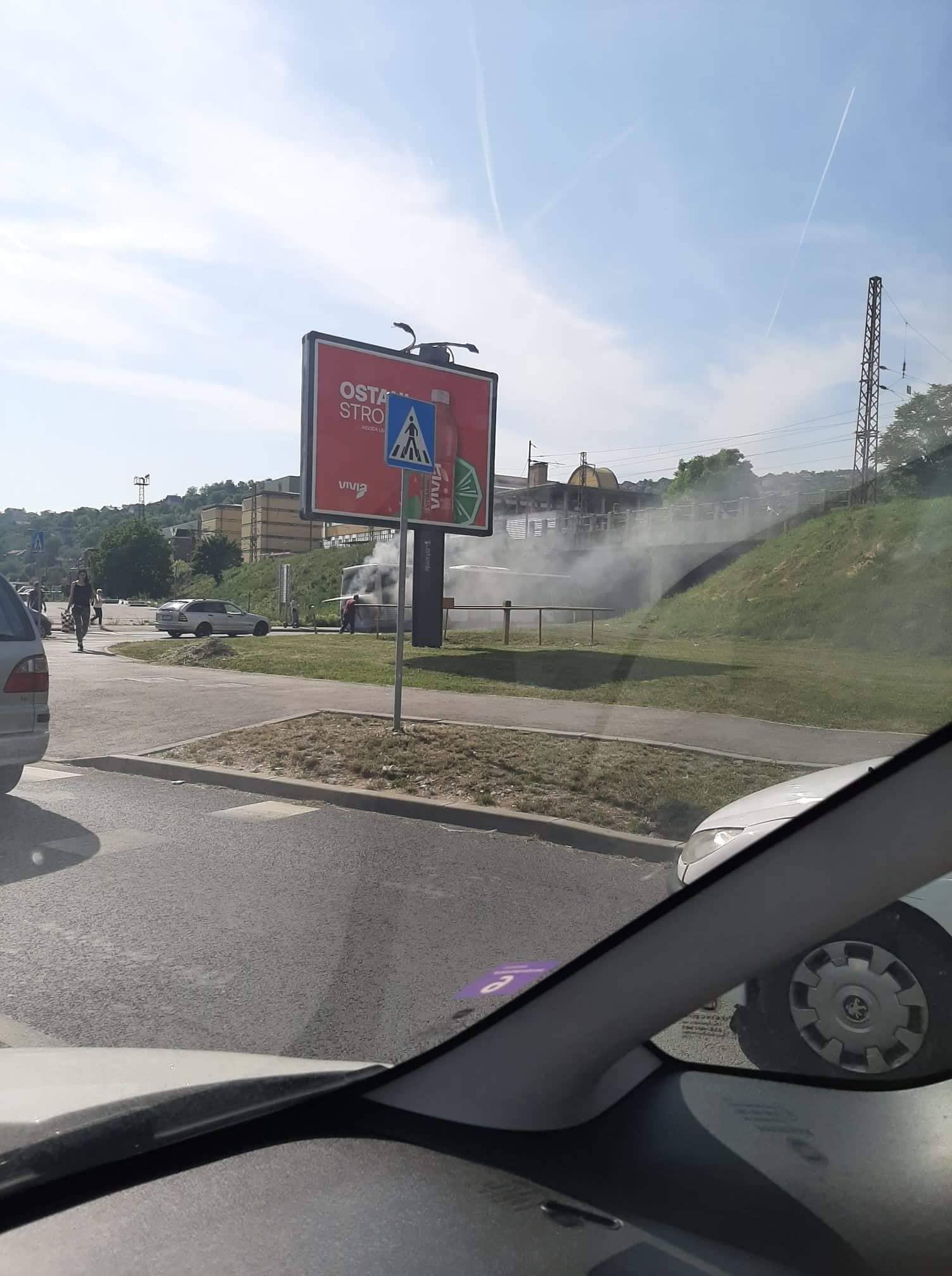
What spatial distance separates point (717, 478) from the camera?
11.5ft

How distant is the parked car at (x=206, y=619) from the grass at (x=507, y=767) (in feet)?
82.2

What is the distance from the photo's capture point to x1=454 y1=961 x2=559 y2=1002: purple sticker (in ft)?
6.22

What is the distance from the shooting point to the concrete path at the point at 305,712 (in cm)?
263

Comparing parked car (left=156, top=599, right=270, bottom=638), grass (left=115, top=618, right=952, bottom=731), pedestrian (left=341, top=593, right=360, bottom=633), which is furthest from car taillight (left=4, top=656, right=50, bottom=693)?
parked car (left=156, top=599, right=270, bottom=638)

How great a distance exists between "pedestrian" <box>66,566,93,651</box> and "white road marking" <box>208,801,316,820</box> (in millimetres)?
17187

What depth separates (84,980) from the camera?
12.3 feet

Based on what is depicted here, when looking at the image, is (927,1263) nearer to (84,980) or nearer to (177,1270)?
(177,1270)

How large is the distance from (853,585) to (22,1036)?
285 cm

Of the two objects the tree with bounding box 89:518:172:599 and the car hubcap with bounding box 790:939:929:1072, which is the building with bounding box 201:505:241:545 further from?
the car hubcap with bounding box 790:939:929:1072

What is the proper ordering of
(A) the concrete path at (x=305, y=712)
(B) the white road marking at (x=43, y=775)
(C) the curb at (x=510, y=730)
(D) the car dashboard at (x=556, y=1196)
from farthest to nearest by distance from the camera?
(B) the white road marking at (x=43, y=775), (C) the curb at (x=510, y=730), (A) the concrete path at (x=305, y=712), (D) the car dashboard at (x=556, y=1196)

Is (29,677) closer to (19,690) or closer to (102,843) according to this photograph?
(19,690)

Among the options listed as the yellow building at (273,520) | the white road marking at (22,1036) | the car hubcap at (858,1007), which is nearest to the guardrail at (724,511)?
the car hubcap at (858,1007)

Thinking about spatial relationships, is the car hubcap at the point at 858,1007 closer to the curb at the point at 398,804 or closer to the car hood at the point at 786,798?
the car hood at the point at 786,798

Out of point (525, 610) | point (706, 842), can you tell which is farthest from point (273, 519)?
point (706, 842)
